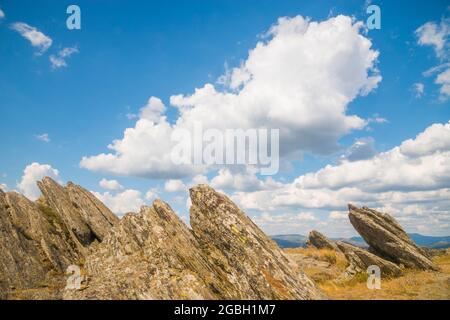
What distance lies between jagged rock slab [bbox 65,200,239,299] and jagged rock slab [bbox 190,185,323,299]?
33.4 inches

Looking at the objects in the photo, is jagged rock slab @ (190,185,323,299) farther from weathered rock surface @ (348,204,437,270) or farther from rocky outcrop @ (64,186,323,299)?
weathered rock surface @ (348,204,437,270)

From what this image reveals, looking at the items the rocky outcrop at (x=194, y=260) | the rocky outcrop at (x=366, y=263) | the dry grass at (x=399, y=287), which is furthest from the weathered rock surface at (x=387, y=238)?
the rocky outcrop at (x=194, y=260)

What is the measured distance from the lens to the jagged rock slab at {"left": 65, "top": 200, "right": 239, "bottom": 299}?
52.5 ft

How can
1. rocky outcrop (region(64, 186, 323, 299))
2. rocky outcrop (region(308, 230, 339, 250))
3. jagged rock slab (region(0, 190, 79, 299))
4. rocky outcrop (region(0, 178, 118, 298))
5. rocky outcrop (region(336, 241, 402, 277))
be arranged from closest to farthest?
1. rocky outcrop (region(64, 186, 323, 299))
2. jagged rock slab (region(0, 190, 79, 299))
3. rocky outcrop (region(0, 178, 118, 298))
4. rocky outcrop (region(336, 241, 402, 277))
5. rocky outcrop (region(308, 230, 339, 250))

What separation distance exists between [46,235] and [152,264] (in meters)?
19.1

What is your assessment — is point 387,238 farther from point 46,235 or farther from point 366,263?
point 46,235

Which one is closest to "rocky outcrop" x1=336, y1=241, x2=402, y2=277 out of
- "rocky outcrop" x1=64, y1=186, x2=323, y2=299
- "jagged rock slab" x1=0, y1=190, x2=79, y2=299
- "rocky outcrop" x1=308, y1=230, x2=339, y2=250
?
"rocky outcrop" x1=308, y1=230, x2=339, y2=250

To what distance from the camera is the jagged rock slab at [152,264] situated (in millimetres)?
16000

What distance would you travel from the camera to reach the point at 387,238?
113ft

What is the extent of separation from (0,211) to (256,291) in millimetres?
26152

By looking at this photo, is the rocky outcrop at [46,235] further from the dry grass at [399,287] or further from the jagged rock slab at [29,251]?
the dry grass at [399,287]

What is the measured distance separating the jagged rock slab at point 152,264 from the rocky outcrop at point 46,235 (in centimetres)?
557
